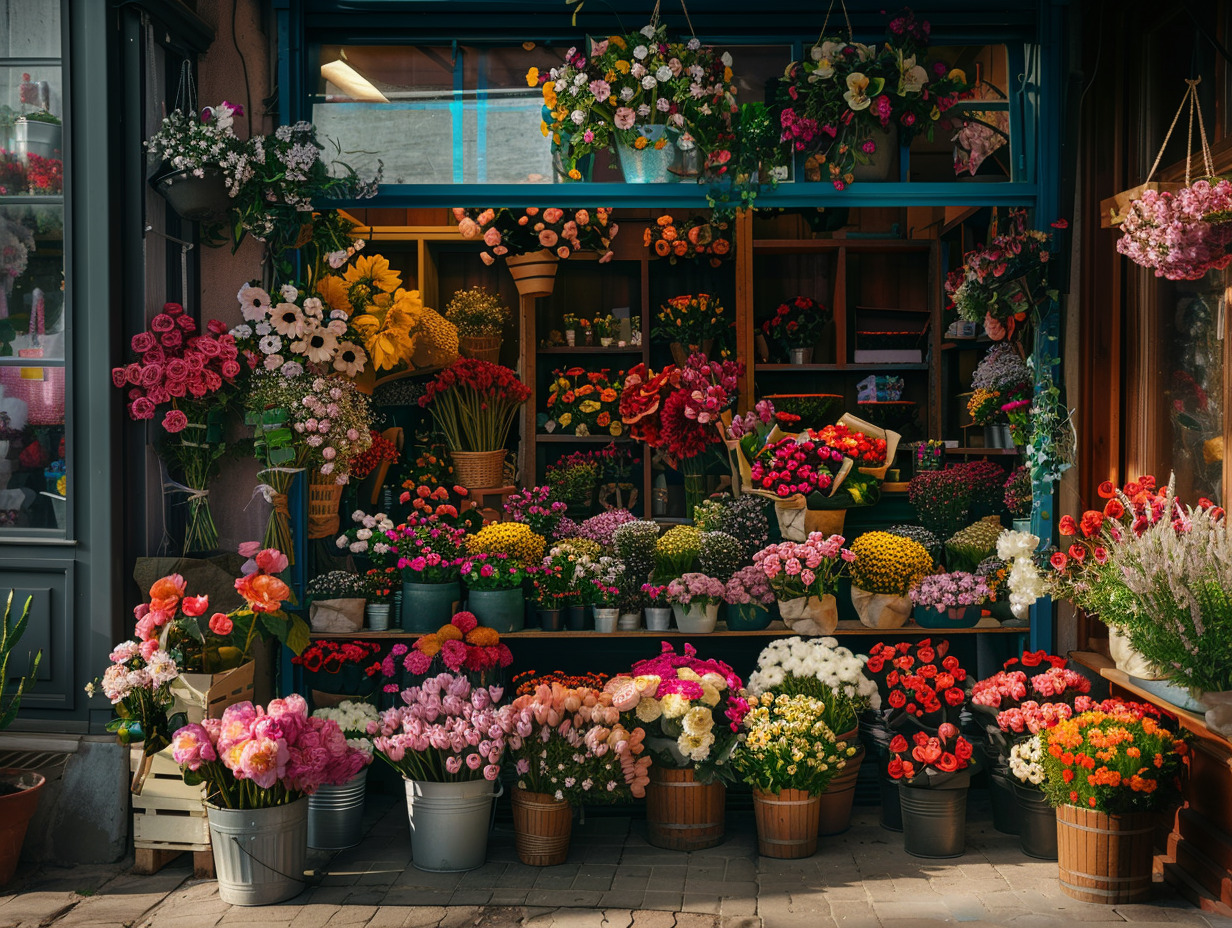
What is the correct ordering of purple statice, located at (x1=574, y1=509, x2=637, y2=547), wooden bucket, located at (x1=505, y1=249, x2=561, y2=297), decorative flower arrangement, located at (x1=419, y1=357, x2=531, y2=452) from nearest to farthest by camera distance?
purple statice, located at (x1=574, y1=509, x2=637, y2=547) → decorative flower arrangement, located at (x1=419, y1=357, x2=531, y2=452) → wooden bucket, located at (x1=505, y1=249, x2=561, y2=297)

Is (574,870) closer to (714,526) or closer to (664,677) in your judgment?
(664,677)

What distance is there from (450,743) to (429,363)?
2.50 metres

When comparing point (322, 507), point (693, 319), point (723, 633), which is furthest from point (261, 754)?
point (693, 319)

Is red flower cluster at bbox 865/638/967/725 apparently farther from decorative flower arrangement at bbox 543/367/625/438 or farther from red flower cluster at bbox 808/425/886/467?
decorative flower arrangement at bbox 543/367/625/438

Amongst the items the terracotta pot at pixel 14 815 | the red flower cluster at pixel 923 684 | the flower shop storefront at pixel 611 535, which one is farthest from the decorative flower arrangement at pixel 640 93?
the terracotta pot at pixel 14 815

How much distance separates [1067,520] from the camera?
13.8ft

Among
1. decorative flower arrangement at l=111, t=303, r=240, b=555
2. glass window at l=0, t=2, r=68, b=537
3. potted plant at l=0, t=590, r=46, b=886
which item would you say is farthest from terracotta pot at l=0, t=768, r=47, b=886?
decorative flower arrangement at l=111, t=303, r=240, b=555

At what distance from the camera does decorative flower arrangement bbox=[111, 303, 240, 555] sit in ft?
14.5

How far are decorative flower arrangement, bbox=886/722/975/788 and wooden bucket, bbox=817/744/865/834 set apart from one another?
281 millimetres

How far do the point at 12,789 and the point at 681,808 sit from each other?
2.53 metres

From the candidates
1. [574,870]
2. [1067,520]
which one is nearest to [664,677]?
[574,870]

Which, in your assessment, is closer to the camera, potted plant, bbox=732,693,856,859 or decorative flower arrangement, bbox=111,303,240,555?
potted plant, bbox=732,693,856,859

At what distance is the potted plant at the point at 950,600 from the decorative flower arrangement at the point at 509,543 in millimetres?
1708

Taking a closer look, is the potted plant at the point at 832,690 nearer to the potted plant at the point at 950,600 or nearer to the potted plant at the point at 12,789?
the potted plant at the point at 950,600
